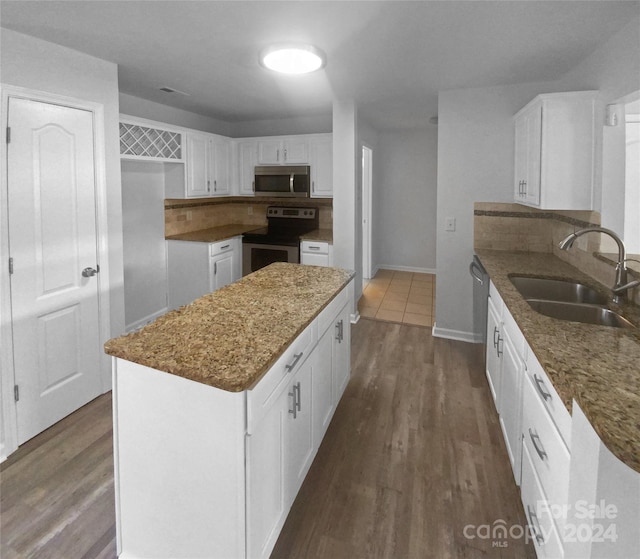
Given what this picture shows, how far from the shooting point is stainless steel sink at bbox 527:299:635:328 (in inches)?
74.4

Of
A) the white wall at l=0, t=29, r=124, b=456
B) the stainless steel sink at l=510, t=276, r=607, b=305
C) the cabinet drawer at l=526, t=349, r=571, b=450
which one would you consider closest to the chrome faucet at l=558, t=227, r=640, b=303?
the stainless steel sink at l=510, t=276, r=607, b=305

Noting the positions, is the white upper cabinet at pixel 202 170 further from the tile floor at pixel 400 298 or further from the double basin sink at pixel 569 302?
the double basin sink at pixel 569 302

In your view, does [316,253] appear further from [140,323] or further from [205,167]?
[140,323]

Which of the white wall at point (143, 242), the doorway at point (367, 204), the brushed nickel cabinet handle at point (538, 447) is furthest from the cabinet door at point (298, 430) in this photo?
the doorway at point (367, 204)

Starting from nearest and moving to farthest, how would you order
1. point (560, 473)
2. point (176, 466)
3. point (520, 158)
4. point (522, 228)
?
point (560, 473)
point (176, 466)
point (520, 158)
point (522, 228)

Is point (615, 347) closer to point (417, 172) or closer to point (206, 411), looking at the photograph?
point (206, 411)

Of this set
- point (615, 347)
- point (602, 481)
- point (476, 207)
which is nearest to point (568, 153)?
point (476, 207)

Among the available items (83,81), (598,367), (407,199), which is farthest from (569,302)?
(407,199)

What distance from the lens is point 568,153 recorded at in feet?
8.79

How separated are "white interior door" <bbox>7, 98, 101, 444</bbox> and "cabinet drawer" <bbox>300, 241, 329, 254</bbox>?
2278 millimetres

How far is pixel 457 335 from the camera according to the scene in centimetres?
398

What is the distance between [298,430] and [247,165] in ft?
13.4

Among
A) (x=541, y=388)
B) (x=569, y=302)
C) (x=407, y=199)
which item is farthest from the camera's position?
(x=407, y=199)

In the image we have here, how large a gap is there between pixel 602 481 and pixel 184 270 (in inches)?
164
